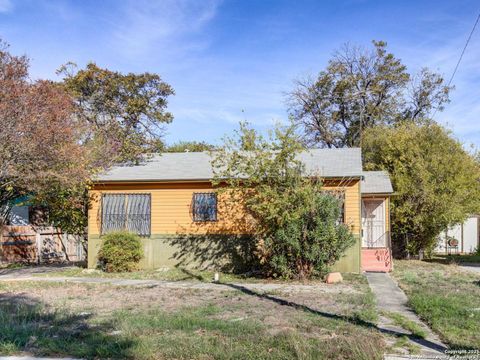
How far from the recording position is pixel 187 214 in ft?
55.8

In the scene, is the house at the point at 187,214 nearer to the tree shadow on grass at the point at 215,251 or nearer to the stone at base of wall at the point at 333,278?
the tree shadow on grass at the point at 215,251

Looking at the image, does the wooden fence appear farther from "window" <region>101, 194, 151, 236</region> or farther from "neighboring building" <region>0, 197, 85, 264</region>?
"window" <region>101, 194, 151, 236</region>

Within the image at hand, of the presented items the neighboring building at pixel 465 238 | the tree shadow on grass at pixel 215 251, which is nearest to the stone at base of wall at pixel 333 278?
the tree shadow on grass at pixel 215 251

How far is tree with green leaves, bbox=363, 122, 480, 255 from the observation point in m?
20.0

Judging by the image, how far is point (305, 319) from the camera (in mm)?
8430

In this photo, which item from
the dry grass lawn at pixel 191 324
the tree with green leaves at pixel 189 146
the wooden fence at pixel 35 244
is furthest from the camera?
the tree with green leaves at pixel 189 146

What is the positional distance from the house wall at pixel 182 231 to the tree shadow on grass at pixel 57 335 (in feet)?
24.5

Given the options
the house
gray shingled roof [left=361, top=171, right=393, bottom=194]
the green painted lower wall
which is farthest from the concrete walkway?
the green painted lower wall

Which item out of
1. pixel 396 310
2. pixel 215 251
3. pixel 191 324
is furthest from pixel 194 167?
pixel 191 324

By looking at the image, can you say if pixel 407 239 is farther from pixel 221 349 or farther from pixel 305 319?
pixel 221 349

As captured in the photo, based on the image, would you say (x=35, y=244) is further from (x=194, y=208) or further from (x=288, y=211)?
(x=288, y=211)

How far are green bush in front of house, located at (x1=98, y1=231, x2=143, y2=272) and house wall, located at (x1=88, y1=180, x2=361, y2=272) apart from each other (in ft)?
2.20

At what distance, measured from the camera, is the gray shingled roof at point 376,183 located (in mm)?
18062

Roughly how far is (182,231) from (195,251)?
795mm
